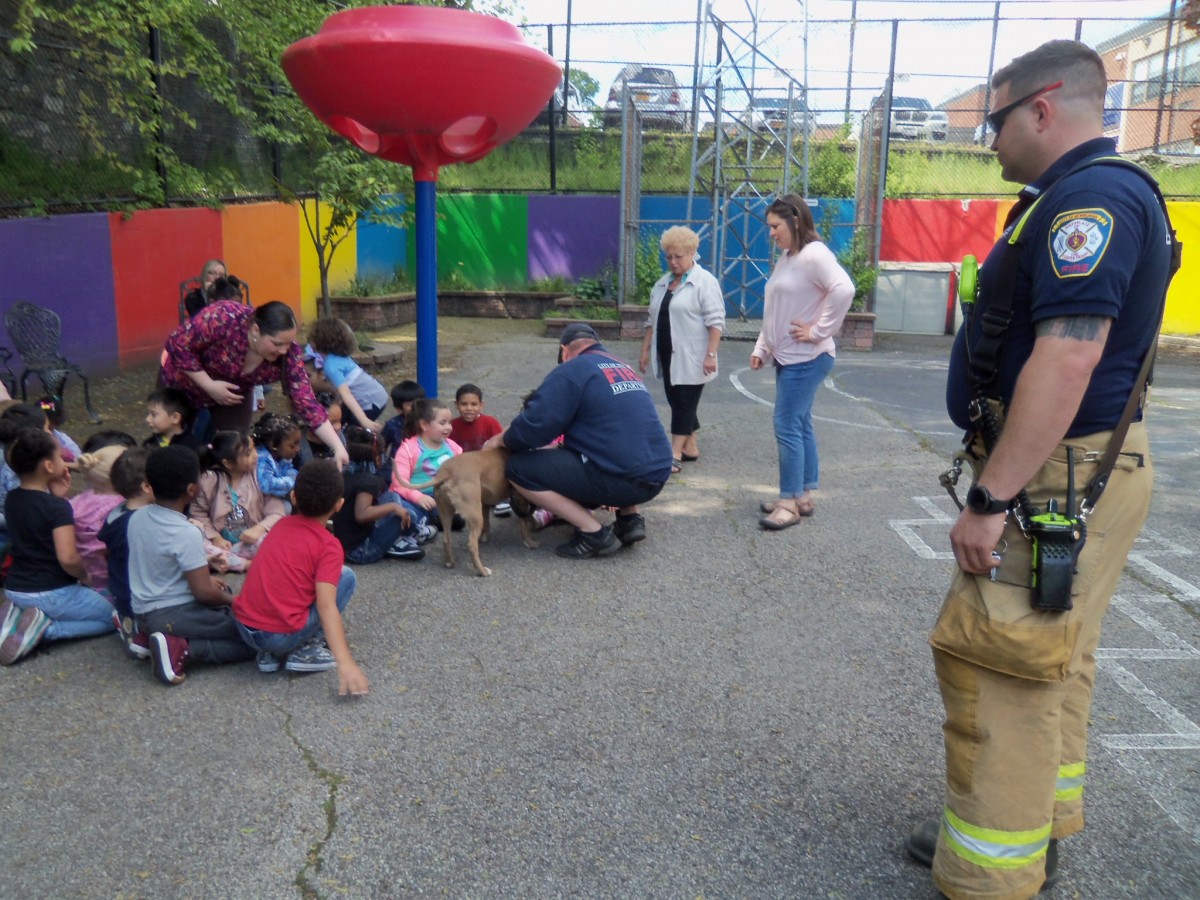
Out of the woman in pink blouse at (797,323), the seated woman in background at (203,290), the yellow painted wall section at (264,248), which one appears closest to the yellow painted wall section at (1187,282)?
the yellow painted wall section at (264,248)

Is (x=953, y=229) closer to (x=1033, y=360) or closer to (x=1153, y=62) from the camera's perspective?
(x=1153, y=62)

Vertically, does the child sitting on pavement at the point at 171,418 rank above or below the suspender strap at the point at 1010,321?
below

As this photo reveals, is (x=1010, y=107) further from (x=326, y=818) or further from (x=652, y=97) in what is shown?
(x=652, y=97)

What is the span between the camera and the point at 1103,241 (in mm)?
2213

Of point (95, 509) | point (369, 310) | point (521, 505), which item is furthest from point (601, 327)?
point (95, 509)

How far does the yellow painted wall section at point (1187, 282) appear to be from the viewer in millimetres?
16000

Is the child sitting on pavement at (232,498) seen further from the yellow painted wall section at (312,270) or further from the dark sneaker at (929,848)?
the yellow painted wall section at (312,270)

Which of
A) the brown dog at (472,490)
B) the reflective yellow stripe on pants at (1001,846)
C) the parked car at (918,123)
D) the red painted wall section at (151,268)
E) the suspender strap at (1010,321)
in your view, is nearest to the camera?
the suspender strap at (1010,321)

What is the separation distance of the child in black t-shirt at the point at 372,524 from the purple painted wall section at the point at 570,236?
12.6 m

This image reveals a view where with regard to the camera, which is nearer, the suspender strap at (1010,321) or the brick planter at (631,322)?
the suspender strap at (1010,321)

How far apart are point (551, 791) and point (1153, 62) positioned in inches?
841

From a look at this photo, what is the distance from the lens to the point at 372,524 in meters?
5.41

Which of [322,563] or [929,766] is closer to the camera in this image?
[929,766]

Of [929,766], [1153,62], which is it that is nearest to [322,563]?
[929,766]
